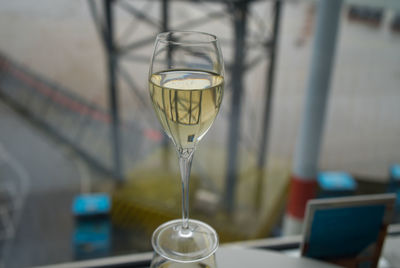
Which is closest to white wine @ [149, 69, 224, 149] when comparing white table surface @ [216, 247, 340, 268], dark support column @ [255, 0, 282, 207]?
white table surface @ [216, 247, 340, 268]

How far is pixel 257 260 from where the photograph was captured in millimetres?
361

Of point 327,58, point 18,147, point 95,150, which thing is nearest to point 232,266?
point 327,58

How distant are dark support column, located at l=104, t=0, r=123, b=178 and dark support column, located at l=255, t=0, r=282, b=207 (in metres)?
1.31

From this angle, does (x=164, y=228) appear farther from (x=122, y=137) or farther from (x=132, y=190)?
A: (x=122, y=137)

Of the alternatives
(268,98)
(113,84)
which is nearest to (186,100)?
(113,84)

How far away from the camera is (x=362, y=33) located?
9.21 feet

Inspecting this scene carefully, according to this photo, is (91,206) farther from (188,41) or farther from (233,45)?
(188,41)

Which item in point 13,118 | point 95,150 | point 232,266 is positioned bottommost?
point 95,150

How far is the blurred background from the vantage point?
2.64 meters

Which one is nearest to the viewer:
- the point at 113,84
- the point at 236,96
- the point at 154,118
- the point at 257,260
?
the point at 257,260

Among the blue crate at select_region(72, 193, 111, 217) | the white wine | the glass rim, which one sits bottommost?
the blue crate at select_region(72, 193, 111, 217)

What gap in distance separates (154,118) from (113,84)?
0.47 meters

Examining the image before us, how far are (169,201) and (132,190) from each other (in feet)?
1.83

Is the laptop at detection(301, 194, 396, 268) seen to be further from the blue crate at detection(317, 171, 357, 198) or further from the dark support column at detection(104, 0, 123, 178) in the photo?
the dark support column at detection(104, 0, 123, 178)
